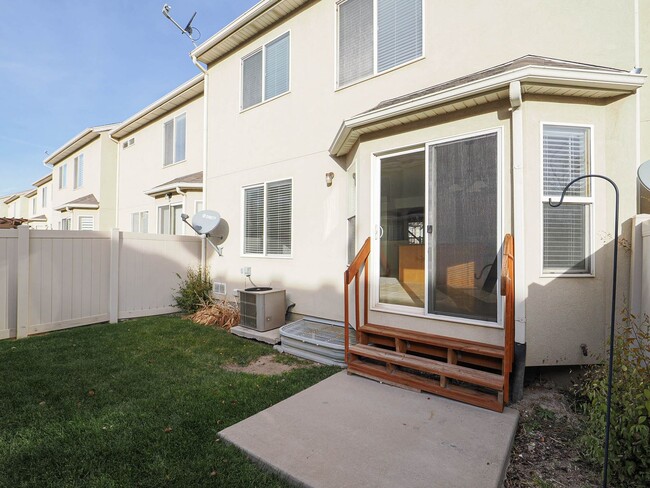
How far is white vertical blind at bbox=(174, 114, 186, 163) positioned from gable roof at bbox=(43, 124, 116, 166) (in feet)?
17.2

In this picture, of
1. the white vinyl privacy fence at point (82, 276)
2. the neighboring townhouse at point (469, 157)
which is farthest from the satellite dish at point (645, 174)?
the white vinyl privacy fence at point (82, 276)

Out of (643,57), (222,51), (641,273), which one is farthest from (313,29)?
(641,273)

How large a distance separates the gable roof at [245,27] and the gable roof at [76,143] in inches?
317

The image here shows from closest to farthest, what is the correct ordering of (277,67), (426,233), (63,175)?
(426,233)
(277,67)
(63,175)

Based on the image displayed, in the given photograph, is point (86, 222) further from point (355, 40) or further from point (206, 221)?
point (355, 40)

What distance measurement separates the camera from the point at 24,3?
8.33 metres

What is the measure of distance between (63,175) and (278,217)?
1722 centimetres

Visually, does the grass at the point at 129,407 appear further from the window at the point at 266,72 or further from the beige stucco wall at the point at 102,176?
the beige stucco wall at the point at 102,176

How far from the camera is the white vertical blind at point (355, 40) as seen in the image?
558cm

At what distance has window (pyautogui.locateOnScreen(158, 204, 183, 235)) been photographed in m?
9.98

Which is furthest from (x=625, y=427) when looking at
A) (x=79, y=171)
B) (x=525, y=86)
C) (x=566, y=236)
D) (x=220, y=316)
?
(x=79, y=171)

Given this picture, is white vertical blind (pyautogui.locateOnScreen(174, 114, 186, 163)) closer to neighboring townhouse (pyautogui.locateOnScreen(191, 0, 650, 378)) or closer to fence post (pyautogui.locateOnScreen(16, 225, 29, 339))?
fence post (pyautogui.locateOnScreen(16, 225, 29, 339))

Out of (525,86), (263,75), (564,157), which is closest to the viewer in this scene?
(525,86)

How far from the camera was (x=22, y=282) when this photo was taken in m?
5.86
